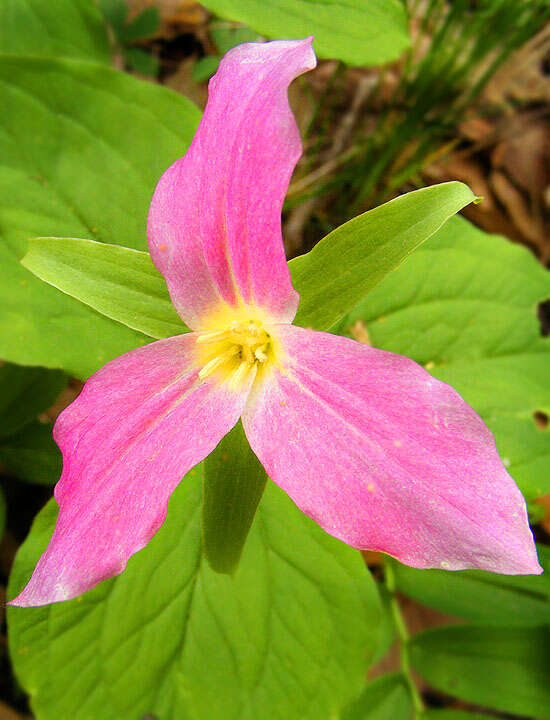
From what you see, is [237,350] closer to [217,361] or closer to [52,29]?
[217,361]

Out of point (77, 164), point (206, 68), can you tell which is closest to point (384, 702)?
point (77, 164)

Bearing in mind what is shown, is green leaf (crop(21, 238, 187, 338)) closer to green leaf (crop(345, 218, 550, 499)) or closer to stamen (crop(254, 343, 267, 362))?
stamen (crop(254, 343, 267, 362))

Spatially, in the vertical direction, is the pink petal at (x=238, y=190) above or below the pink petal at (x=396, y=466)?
above

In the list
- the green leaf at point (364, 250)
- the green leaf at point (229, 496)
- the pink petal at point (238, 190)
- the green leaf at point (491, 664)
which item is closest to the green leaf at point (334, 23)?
the pink petal at point (238, 190)

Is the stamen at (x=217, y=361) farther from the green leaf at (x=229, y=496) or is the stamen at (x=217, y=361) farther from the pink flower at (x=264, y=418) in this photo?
the green leaf at (x=229, y=496)

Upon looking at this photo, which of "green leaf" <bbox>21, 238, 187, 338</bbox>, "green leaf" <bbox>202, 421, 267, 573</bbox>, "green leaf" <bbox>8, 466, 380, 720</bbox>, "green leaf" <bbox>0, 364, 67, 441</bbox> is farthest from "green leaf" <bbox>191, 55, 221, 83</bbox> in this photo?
"green leaf" <bbox>202, 421, 267, 573</bbox>

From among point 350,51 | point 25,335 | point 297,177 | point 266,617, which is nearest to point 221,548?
point 266,617
